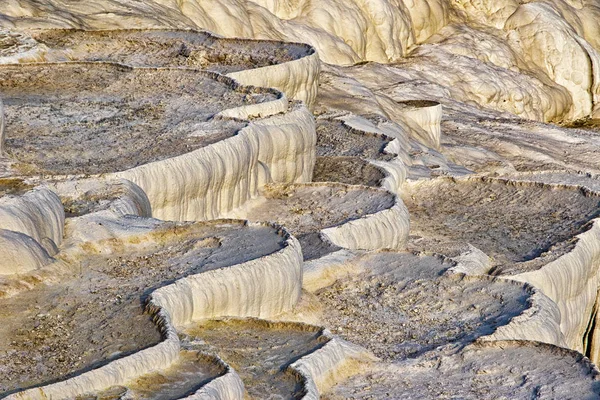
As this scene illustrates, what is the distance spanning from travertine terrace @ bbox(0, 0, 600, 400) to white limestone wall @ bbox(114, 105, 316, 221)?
0.05 ft

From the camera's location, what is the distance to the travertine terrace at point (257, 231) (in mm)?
5152

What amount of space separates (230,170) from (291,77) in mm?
1995

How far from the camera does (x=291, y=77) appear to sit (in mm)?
9195

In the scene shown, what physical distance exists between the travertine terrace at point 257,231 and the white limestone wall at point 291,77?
0.06 feet

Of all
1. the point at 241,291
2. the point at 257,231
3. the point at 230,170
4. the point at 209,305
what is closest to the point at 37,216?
the point at 209,305

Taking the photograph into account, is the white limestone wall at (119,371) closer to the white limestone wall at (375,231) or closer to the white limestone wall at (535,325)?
the white limestone wall at (535,325)

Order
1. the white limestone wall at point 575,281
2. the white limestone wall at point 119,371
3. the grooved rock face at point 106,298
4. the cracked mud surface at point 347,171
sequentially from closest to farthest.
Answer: the white limestone wall at point 119,371 → the grooved rock face at point 106,298 → the white limestone wall at point 575,281 → the cracked mud surface at point 347,171

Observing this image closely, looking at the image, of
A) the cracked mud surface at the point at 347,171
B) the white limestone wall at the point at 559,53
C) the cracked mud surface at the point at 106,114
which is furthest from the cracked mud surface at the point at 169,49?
the white limestone wall at the point at 559,53

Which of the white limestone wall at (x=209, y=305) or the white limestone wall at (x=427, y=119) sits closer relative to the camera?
the white limestone wall at (x=209, y=305)

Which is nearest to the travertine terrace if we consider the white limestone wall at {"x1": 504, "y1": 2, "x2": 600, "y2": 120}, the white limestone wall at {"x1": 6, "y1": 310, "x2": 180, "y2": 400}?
the white limestone wall at {"x1": 6, "y1": 310, "x2": 180, "y2": 400}

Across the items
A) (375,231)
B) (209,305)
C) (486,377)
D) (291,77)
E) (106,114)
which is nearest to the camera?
(486,377)

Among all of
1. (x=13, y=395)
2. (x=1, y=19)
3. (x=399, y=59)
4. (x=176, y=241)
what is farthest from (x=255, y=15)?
(x=13, y=395)

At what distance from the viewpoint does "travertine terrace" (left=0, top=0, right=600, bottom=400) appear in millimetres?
5152

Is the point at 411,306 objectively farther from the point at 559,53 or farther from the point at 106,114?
the point at 559,53
